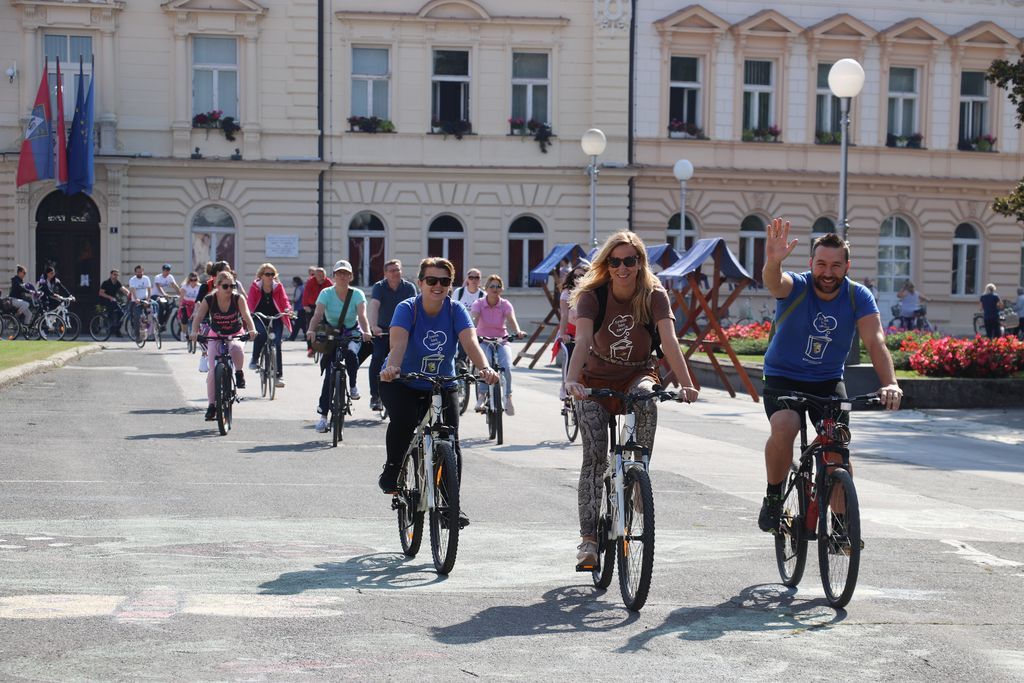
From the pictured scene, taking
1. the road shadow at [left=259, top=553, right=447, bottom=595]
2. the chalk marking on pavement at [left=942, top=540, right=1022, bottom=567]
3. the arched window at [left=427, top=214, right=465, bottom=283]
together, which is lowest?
the chalk marking on pavement at [left=942, top=540, right=1022, bottom=567]

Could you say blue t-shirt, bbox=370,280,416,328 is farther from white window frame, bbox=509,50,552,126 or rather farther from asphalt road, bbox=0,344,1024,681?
white window frame, bbox=509,50,552,126

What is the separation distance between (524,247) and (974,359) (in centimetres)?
2163

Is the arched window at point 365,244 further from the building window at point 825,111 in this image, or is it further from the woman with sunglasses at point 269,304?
the woman with sunglasses at point 269,304

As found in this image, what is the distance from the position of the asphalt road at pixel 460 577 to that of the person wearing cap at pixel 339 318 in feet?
3.97

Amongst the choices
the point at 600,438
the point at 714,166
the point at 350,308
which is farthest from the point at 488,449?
the point at 714,166

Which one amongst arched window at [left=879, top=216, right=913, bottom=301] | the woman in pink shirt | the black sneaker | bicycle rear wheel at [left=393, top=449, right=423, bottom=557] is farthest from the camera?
arched window at [left=879, top=216, right=913, bottom=301]

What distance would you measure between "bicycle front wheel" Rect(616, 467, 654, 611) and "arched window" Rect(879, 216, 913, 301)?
39.0 metres

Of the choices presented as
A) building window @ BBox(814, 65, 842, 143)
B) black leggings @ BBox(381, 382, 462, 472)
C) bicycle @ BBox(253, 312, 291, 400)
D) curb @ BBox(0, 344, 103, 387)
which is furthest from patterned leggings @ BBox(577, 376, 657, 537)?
building window @ BBox(814, 65, 842, 143)

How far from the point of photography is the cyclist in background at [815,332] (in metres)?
7.76

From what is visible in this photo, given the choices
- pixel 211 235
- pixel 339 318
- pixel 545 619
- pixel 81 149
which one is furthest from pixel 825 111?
pixel 545 619

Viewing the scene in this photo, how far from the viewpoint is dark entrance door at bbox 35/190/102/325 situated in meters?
40.6

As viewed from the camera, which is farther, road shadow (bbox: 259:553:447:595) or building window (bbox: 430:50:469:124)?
building window (bbox: 430:50:469:124)

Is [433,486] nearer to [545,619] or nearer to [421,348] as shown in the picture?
[421,348]

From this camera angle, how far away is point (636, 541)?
727 cm
